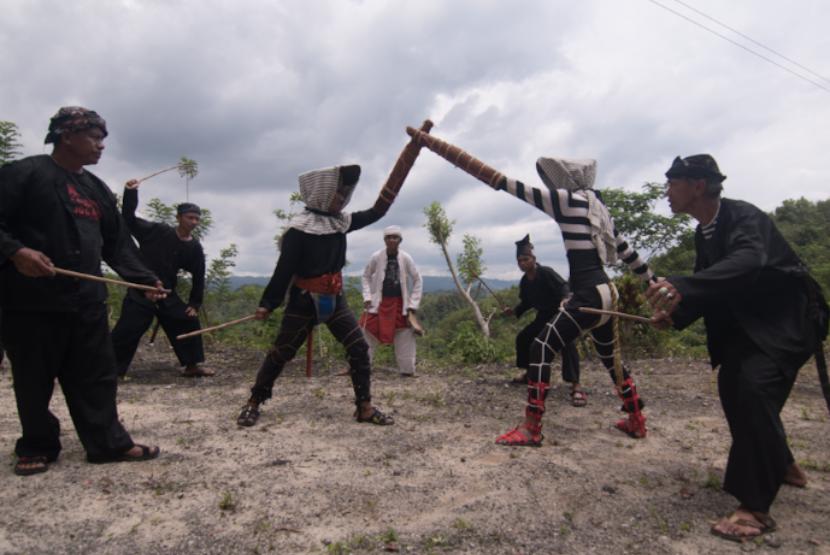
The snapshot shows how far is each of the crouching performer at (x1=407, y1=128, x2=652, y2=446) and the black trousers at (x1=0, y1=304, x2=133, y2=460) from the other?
9.25ft

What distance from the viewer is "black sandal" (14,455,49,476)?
342 cm

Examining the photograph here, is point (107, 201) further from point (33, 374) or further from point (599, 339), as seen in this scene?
point (599, 339)

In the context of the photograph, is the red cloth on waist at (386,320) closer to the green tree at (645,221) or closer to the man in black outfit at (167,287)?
the man in black outfit at (167,287)

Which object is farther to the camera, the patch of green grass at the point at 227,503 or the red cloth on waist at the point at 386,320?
the red cloth on waist at the point at 386,320

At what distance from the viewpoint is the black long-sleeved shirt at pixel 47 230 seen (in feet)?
10.8

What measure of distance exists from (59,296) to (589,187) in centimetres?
392

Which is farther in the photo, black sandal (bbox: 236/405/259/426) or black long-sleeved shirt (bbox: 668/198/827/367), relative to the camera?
black sandal (bbox: 236/405/259/426)

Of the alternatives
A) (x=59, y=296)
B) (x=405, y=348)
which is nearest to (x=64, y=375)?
(x=59, y=296)

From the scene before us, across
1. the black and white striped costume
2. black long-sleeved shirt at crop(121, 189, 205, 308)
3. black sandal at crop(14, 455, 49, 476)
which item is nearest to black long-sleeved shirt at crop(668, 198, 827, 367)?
the black and white striped costume

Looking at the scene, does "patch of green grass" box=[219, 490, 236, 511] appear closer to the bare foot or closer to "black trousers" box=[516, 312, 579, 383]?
the bare foot

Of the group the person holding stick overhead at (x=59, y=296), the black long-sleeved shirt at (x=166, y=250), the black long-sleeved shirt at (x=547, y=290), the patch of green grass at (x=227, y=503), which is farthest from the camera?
the black long-sleeved shirt at (x=166, y=250)

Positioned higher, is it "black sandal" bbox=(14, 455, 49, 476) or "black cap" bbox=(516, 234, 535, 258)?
"black cap" bbox=(516, 234, 535, 258)

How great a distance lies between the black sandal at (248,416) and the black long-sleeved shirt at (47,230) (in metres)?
1.60

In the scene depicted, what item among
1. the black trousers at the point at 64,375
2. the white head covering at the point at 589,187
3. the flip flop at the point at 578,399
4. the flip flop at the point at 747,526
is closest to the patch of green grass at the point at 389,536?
the flip flop at the point at 747,526
